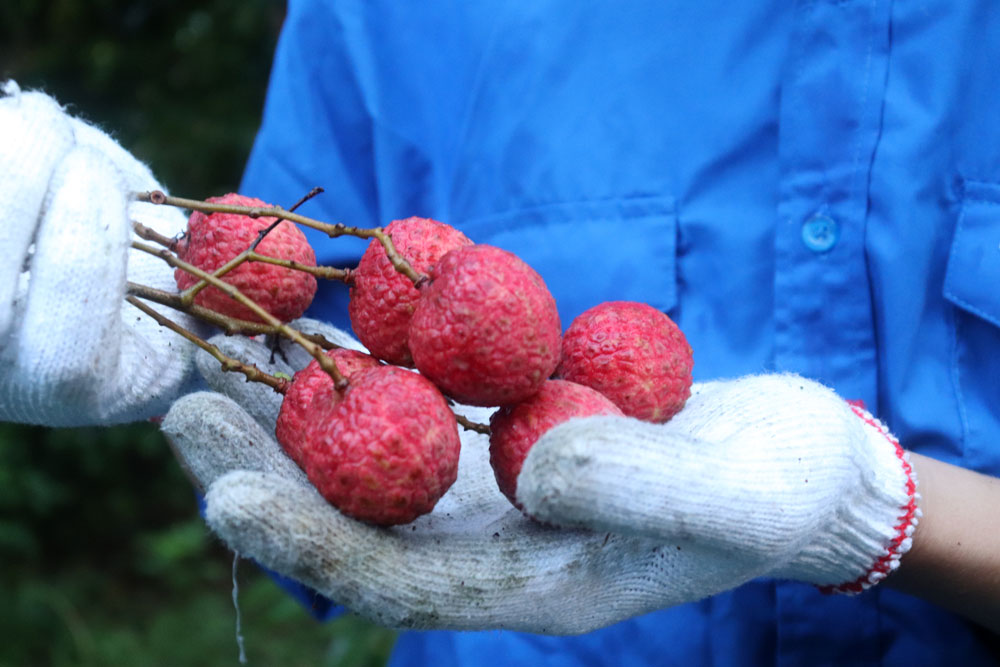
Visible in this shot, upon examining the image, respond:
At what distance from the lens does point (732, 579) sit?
3.72 feet

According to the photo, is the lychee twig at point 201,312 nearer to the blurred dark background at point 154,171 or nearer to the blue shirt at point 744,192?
the blue shirt at point 744,192

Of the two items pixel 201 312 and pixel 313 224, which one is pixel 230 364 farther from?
pixel 313 224

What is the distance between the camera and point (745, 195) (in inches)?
59.5

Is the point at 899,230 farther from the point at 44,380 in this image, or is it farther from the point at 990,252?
the point at 44,380

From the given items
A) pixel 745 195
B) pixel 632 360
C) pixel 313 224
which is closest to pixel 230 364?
pixel 313 224

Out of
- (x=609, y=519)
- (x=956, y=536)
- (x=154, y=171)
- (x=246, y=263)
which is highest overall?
(x=154, y=171)

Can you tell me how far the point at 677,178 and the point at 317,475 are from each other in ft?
2.80

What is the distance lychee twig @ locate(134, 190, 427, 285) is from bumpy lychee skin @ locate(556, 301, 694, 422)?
270 mm

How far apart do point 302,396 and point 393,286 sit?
0.67 feet

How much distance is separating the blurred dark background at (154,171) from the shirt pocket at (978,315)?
259 centimetres

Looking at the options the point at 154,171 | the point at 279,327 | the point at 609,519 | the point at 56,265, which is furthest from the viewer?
the point at 154,171

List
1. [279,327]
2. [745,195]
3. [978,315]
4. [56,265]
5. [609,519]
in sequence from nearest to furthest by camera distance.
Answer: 1. [609,519]
2. [56,265]
3. [279,327]
4. [978,315]
5. [745,195]

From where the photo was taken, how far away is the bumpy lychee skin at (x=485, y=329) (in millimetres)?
1109

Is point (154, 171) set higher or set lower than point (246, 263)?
higher
